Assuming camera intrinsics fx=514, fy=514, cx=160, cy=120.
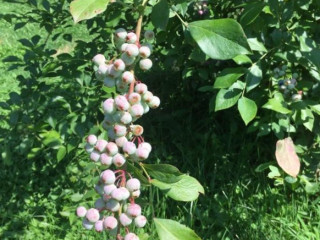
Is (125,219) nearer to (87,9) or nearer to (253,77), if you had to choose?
(87,9)

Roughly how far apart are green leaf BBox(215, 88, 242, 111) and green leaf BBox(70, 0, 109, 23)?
2.75ft

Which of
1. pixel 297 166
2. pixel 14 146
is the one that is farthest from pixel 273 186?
pixel 14 146

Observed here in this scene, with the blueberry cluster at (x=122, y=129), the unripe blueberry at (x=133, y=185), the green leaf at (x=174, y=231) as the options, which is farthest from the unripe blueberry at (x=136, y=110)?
the green leaf at (x=174, y=231)

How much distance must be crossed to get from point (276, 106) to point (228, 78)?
286mm

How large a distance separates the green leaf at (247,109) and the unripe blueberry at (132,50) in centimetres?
78

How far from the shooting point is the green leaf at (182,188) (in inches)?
33.7

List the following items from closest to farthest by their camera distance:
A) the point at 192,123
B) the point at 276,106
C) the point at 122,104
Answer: the point at 122,104 < the point at 276,106 < the point at 192,123

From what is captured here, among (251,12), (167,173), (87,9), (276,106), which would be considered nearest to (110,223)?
(167,173)

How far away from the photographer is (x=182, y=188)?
87 cm

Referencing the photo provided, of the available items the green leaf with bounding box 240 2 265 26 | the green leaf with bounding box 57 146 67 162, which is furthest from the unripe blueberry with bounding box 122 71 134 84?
the green leaf with bounding box 57 146 67 162

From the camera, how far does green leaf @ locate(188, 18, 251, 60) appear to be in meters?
0.84

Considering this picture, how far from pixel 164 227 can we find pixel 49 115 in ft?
3.85

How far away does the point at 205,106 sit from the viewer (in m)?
3.00

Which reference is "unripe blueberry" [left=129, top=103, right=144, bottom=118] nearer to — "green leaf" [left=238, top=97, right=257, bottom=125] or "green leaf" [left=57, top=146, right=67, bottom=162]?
"green leaf" [left=238, top=97, right=257, bottom=125]
